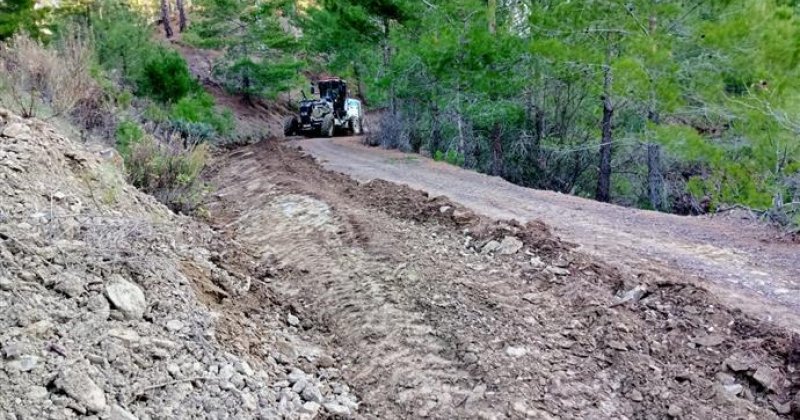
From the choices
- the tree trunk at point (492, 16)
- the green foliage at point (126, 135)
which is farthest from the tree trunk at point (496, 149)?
the green foliage at point (126, 135)

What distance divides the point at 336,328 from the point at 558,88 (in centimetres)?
1330

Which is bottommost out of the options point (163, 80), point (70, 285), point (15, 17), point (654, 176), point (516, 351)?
point (654, 176)

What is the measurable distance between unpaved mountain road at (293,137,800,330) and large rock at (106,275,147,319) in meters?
3.58

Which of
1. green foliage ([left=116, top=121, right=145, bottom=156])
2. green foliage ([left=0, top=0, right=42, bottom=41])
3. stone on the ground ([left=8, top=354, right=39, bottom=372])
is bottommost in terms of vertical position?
stone on the ground ([left=8, top=354, right=39, bottom=372])

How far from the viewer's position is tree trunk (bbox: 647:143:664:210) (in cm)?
1305

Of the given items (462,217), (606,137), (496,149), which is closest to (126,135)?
(462,217)

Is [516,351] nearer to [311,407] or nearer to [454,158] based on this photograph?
[311,407]

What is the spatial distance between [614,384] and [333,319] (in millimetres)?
1994

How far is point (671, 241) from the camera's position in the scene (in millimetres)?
5980

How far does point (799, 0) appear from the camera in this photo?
1088cm

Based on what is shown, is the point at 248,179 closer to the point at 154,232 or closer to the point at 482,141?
the point at 154,232

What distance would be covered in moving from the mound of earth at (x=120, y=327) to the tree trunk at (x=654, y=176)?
10.7m

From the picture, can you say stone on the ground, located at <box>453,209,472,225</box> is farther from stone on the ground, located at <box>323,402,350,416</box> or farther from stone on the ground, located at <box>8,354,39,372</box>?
stone on the ground, located at <box>8,354,39,372</box>

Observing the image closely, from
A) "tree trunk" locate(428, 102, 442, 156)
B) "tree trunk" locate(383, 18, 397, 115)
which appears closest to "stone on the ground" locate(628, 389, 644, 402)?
"tree trunk" locate(428, 102, 442, 156)
